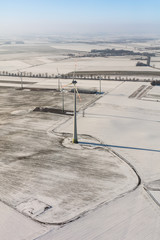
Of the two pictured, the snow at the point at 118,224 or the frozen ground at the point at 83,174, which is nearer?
the snow at the point at 118,224

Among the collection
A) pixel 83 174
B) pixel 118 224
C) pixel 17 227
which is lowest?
pixel 17 227

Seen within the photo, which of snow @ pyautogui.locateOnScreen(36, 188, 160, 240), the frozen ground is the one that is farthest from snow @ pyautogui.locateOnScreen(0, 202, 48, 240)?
snow @ pyautogui.locateOnScreen(36, 188, 160, 240)

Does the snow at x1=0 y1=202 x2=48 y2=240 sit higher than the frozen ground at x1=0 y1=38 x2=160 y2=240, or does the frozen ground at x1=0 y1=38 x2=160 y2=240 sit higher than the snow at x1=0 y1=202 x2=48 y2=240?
the frozen ground at x1=0 y1=38 x2=160 y2=240

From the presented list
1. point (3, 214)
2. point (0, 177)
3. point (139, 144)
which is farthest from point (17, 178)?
point (139, 144)

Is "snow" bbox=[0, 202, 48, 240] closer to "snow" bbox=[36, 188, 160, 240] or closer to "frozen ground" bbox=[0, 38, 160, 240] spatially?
"frozen ground" bbox=[0, 38, 160, 240]

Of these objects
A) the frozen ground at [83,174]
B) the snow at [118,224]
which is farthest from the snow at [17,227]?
the snow at [118,224]

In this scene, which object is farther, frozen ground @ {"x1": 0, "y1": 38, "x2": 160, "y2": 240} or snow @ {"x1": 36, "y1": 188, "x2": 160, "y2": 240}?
frozen ground @ {"x1": 0, "y1": 38, "x2": 160, "y2": 240}

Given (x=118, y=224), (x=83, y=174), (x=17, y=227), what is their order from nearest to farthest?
(x=17, y=227), (x=118, y=224), (x=83, y=174)

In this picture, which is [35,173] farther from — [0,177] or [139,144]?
[139,144]

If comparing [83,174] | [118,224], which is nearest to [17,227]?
[118,224]

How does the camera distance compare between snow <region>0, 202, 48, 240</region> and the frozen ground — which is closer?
snow <region>0, 202, 48, 240</region>

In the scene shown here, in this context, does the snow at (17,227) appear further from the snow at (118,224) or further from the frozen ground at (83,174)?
the snow at (118,224)

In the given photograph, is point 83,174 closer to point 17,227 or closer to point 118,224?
point 118,224
